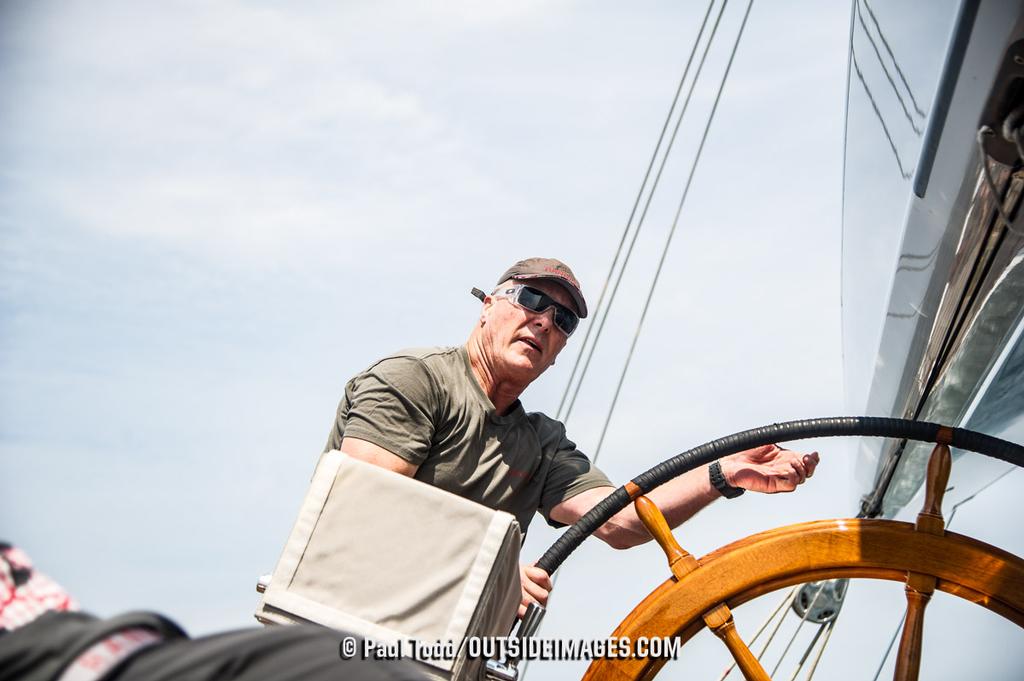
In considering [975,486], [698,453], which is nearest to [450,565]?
[698,453]

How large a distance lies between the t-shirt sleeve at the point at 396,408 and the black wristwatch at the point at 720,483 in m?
0.63

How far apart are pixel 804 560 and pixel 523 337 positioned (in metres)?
0.93

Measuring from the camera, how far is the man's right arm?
2.09 m

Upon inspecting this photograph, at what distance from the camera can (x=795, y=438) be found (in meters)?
1.88

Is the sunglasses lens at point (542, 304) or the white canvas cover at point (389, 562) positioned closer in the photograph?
the white canvas cover at point (389, 562)

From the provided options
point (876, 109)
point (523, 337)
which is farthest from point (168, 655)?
point (876, 109)

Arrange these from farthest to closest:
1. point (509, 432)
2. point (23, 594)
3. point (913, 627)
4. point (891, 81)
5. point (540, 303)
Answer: point (540, 303) < point (509, 432) < point (891, 81) < point (913, 627) < point (23, 594)

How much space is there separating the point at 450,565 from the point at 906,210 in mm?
1229

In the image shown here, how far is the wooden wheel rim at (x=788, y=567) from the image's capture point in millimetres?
1833

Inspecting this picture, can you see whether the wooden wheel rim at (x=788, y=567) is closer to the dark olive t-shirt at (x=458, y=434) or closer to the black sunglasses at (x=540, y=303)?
the dark olive t-shirt at (x=458, y=434)

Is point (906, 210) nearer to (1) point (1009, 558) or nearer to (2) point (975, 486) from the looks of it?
(1) point (1009, 558)

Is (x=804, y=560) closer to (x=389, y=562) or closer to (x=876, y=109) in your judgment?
(x=389, y=562)

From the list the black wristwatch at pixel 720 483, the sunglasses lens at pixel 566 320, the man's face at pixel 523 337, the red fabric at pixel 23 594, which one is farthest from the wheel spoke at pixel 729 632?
the red fabric at pixel 23 594

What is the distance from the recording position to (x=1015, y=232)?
5.63 ft
